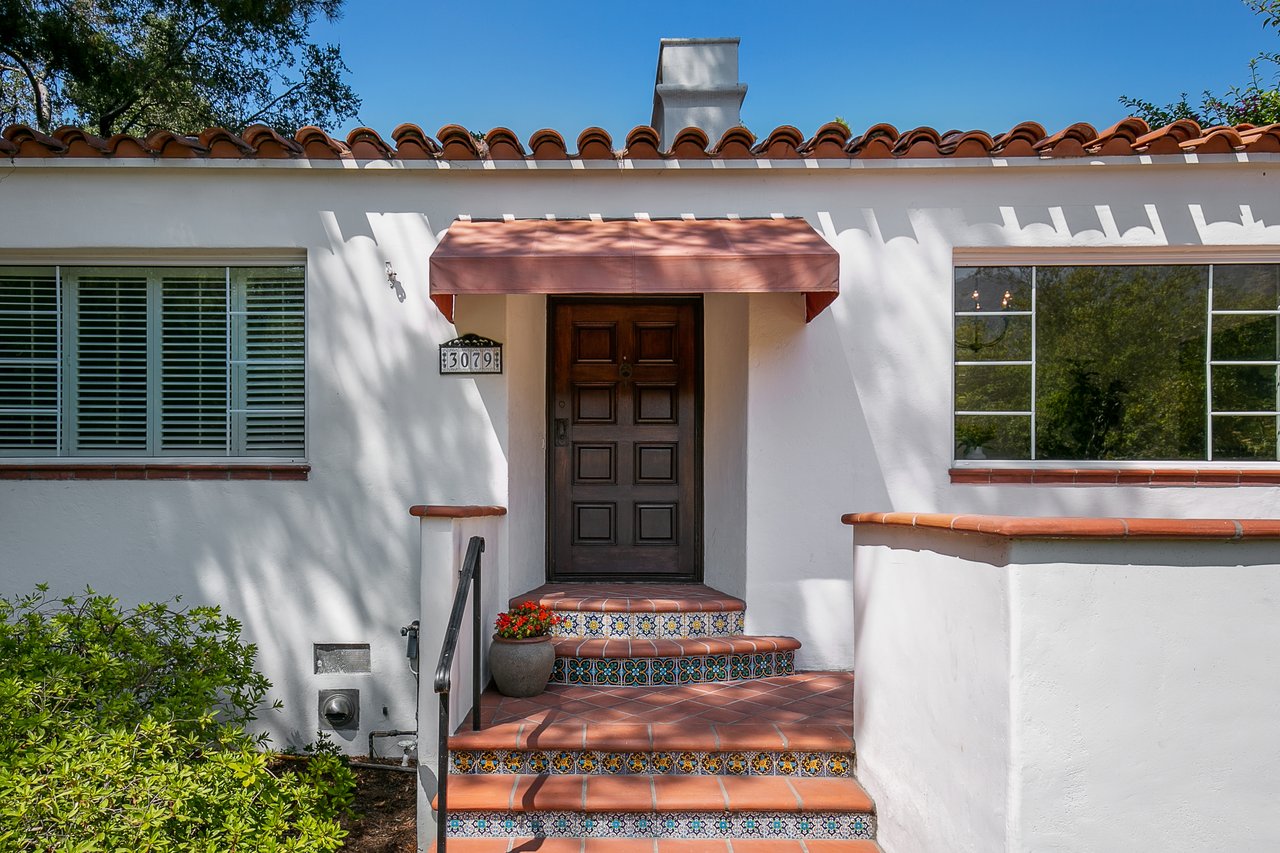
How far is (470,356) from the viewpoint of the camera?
19.6ft

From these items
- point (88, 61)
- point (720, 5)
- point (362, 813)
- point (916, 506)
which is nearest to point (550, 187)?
point (916, 506)

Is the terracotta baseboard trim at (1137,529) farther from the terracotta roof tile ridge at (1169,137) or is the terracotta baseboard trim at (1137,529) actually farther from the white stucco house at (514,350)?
the terracotta roof tile ridge at (1169,137)

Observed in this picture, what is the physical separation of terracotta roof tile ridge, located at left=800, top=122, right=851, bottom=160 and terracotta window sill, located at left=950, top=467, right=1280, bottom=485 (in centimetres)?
259

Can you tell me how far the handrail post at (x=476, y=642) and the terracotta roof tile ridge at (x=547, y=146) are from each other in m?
2.99

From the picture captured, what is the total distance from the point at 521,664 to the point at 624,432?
2654 mm

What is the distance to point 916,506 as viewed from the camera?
19.7ft

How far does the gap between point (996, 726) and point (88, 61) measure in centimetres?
1357

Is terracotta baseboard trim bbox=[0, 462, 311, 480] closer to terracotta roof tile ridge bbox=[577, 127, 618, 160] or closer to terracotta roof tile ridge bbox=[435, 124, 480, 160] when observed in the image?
terracotta roof tile ridge bbox=[435, 124, 480, 160]

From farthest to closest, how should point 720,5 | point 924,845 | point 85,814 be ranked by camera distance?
point 720,5, point 924,845, point 85,814

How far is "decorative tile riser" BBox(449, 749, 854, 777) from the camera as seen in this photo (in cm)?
444

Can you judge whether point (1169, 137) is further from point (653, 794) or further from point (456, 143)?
point (653, 794)

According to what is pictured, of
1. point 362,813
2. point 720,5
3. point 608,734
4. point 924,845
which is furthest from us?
point 720,5

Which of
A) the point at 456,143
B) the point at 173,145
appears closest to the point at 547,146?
the point at 456,143

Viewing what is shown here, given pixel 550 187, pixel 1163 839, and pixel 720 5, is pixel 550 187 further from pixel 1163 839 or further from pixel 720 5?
pixel 720 5
